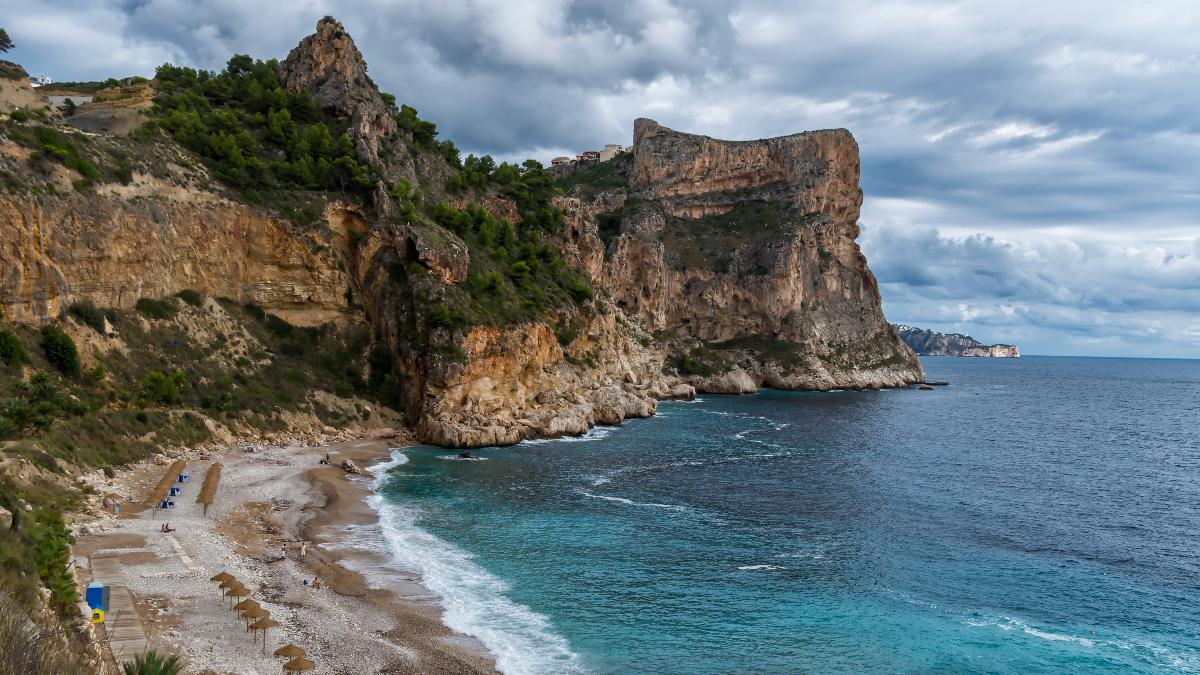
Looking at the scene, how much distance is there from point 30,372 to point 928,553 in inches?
1706

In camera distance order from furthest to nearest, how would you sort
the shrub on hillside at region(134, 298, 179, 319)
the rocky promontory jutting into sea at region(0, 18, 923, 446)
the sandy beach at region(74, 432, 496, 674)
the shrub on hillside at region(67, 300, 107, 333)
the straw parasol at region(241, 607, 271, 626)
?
1. the shrub on hillside at region(134, 298, 179, 319)
2. the rocky promontory jutting into sea at region(0, 18, 923, 446)
3. the shrub on hillside at region(67, 300, 107, 333)
4. the straw parasol at region(241, 607, 271, 626)
5. the sandy beach at region(74, 432, 496, 674)

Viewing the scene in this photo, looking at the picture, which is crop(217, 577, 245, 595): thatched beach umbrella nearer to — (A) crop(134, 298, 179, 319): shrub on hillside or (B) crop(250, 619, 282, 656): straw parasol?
(B) crop(250, 619, 282, 656): straw parasol

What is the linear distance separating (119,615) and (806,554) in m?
22.9

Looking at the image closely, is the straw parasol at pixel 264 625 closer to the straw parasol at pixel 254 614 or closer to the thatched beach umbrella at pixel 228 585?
the straw parasol at pixel 254 614

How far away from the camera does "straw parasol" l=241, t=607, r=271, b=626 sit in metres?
18.6

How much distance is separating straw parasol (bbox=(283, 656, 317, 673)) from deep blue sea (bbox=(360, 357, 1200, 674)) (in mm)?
4676

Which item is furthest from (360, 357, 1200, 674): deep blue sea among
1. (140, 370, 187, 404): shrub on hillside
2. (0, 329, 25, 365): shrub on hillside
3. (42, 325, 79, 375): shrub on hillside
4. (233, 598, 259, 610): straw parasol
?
(0, 329, 25, 365): shrub on hillside

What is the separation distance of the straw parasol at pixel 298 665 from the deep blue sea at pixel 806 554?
15.3ft

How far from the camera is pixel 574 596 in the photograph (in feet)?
76.3

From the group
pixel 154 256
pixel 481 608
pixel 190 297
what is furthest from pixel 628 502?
pixel 154 256

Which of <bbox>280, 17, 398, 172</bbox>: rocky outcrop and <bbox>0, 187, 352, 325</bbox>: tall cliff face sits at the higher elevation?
<bbox>280, 17, 398, 172</bbox>: rocky outcrop

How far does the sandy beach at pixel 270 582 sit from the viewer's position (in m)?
18.0

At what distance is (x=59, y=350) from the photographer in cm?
3797

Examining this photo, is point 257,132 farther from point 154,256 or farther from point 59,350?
point 59,350
